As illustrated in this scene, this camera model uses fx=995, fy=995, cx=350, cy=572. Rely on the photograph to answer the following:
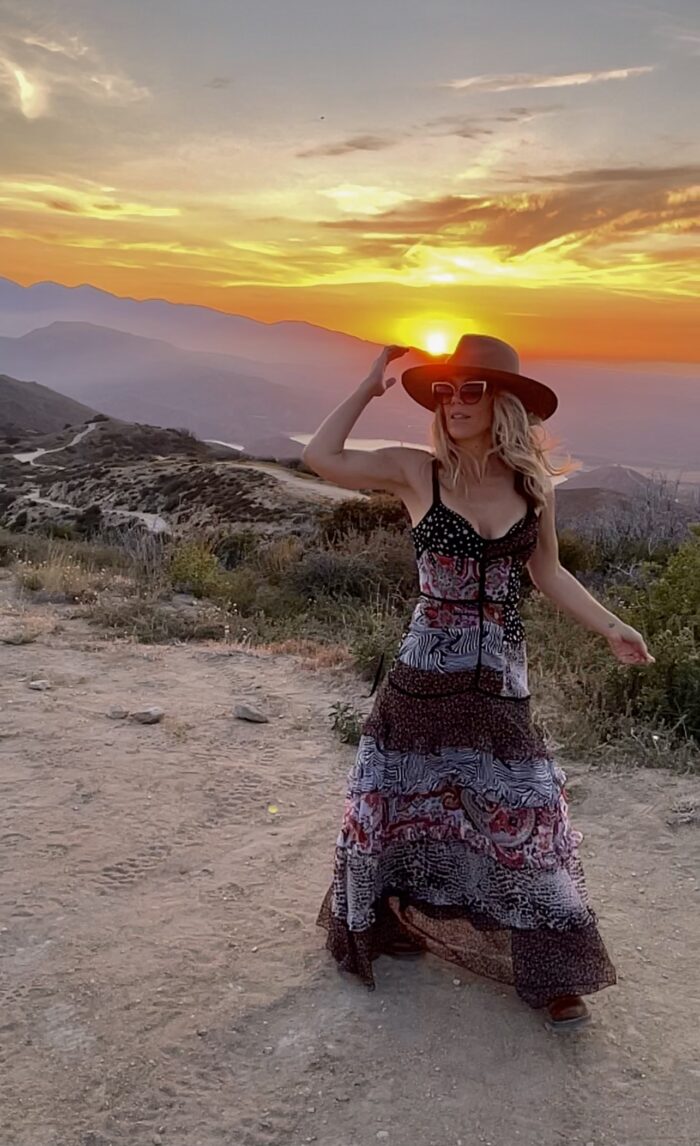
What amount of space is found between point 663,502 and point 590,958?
1000 cm

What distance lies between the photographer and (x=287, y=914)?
375 centimetres

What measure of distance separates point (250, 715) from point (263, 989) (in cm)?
283

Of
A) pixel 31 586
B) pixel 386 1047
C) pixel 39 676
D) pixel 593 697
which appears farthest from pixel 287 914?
pixel 31 586

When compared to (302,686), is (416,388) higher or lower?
higher

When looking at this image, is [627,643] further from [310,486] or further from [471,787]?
[310,486]

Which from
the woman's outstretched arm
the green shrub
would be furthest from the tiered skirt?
the green shrub

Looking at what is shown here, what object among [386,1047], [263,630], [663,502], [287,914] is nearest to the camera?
[386,1047]

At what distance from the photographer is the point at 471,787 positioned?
3031 millimetres

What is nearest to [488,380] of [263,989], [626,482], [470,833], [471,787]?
[471,787]

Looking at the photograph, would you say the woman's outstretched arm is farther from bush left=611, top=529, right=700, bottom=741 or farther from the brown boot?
bush left=611, top=529, right=700, bottom=741

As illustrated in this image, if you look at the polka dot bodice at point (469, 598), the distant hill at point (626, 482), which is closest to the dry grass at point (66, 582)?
the distant hill at point (626, 482)

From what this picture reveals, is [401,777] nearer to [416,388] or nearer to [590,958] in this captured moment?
[590,958]

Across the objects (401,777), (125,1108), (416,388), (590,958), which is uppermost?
(416,388)

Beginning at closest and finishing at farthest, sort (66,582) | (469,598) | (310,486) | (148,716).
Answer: (469,598)
(148,716)
(66,582)
(310,486)
